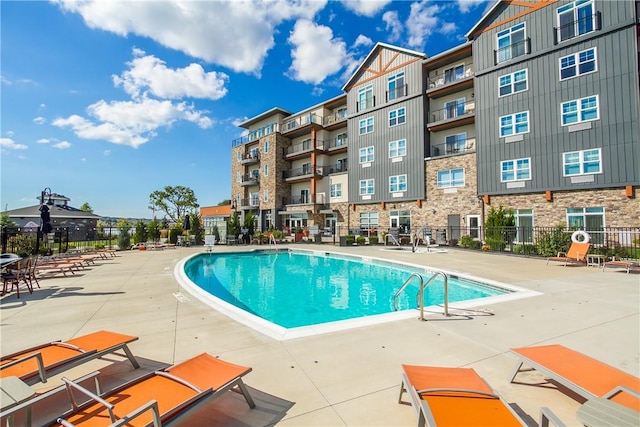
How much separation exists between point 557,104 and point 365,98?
15.1 m

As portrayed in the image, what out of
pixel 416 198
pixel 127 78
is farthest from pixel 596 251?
pixel 127 78

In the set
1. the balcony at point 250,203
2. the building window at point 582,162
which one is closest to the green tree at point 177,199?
the balcony at point 250,203

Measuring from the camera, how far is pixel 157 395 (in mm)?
2436

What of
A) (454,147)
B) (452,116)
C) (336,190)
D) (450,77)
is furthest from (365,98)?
(454,147)

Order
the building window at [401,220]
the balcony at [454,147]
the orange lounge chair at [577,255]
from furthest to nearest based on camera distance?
the building window at [401,220]
the balcony at [454,147]
the orange lounge chair at [577,255]

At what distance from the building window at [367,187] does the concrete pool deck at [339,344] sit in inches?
804

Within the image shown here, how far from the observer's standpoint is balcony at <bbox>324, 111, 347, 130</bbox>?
101ft

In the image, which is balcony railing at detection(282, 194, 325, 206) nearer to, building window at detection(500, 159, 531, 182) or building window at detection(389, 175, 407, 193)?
building window at detection(389, 175, 407, 193)

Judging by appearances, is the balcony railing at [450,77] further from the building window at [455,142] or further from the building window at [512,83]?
the building window at [455,142]

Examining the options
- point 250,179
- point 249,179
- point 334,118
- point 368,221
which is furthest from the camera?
point 249,179

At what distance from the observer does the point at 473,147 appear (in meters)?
21.8

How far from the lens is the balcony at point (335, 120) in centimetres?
3077

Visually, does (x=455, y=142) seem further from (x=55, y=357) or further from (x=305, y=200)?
(x=55, y=357)

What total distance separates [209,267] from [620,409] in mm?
15488
